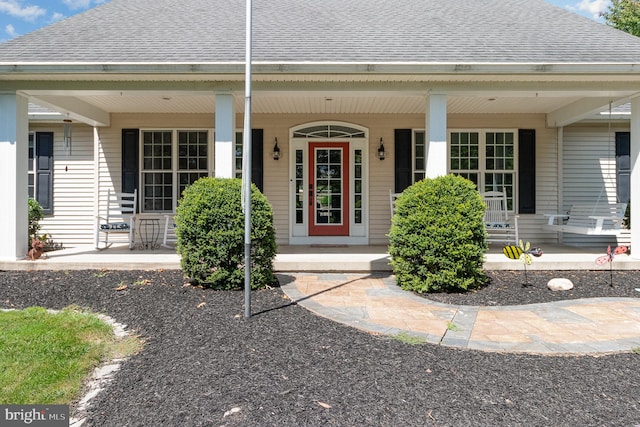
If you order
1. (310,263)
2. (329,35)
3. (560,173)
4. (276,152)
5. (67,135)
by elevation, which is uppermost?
(329,35)

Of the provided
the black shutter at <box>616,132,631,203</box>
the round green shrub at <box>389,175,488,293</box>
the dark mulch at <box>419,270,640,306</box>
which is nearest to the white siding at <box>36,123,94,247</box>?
the round green shrub at <box>389,175,488,293</box>

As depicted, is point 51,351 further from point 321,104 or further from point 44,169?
point 44,169

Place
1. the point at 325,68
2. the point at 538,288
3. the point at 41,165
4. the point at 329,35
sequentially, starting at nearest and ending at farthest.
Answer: the point at 538,288 → the point at 325,68 → the point at 329,35 → the point at 41,165

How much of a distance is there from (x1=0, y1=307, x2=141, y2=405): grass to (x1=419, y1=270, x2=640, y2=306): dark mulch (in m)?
3.17

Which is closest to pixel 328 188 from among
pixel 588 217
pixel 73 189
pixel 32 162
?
pixel 588 217

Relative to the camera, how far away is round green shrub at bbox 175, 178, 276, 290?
178 inches

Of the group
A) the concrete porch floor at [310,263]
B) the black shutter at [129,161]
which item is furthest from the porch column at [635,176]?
the black shutter at [129,161]

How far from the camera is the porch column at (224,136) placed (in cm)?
563

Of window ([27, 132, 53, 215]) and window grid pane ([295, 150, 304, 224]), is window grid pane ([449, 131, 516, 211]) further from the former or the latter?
window ([27, 132, 53, 215])

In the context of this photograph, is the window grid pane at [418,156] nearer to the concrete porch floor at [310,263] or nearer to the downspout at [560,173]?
the concrete porch floor at [310,263]

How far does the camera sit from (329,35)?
6.45 metres

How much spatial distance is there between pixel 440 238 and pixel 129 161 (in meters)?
6.23

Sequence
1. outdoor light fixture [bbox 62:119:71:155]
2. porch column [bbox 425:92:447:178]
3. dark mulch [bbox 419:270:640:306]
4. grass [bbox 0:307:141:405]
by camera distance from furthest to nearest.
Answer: outdoor light fixture [bbox 62:119:71:155] < porch column [bbox 425:92:447:178] < dark mulch [bbox 419:270:640:306] < grass [bbox 0:307:141:405]

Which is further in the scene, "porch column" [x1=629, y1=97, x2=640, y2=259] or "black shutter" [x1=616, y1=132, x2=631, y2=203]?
"black shutter" [x1=616, y1=132, x2=631, y2=203]
